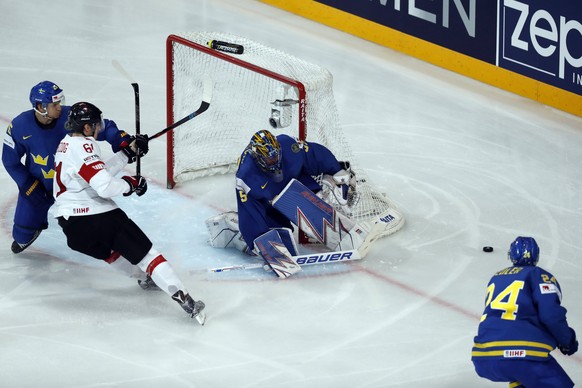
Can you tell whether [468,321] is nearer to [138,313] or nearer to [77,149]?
[138,313]

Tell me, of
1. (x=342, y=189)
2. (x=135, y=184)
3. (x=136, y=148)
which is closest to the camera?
(x=135, y=184)

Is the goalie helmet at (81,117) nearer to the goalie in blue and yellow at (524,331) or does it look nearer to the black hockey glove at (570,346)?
the goalie in blue and yellow at (524,331)

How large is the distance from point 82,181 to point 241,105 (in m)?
1.93

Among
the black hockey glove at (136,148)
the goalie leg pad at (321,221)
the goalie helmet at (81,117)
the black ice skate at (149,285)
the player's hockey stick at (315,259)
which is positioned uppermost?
the goalie helmet at (81,117)

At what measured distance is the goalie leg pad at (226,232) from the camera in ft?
22.8

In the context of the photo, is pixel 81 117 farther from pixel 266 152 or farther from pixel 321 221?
pixel 321 221

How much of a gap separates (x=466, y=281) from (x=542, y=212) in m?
1.09

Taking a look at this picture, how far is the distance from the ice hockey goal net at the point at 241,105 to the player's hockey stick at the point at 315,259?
17.3 inches

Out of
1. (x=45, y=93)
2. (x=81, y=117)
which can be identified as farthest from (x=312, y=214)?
(x=45, y=93)

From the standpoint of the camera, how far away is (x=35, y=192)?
6.74 metres

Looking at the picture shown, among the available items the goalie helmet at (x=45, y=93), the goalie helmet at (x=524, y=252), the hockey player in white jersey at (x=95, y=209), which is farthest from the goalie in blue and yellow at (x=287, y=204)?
the goalie helmet at (x=524, y=252)

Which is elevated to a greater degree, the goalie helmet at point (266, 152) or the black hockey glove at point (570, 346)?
the goalie helmet at point (266, 152)

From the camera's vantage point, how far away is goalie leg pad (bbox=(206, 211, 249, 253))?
6.96m

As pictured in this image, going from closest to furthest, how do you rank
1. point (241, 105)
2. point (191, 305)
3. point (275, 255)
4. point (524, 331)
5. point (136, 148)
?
point (524, 331)
point (191, 305)
point (136, 148)
point (275, 255)
point (241, 105)
